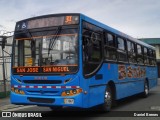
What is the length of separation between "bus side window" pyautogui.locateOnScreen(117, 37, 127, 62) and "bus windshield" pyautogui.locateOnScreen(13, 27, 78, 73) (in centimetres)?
367

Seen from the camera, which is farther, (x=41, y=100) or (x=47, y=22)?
(x=47, y=22)

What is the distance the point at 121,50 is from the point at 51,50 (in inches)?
170

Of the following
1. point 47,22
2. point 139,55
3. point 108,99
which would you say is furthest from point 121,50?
point 47,22

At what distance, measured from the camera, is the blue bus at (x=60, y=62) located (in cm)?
911

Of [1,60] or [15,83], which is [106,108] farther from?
[1,60]

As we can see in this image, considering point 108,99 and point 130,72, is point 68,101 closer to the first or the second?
point 108,99

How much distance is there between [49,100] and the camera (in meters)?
9.21

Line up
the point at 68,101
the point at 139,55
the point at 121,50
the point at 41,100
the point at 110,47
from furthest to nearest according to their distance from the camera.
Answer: the point at 139,55, the point at 121,50, the point at 110,47, the point at 41,100, the point at 68,101

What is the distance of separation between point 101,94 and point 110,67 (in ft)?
4.51

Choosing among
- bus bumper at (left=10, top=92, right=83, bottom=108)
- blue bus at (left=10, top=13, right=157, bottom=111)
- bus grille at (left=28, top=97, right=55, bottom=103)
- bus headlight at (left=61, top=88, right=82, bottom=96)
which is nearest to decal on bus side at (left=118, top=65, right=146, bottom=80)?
blue bus at (left=10, top=13, right=157, bottom=111)

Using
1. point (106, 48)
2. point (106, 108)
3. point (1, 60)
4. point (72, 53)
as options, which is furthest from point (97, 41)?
point (1, 60)

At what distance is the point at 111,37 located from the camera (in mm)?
11922

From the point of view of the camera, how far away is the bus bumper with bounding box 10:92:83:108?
8.92m

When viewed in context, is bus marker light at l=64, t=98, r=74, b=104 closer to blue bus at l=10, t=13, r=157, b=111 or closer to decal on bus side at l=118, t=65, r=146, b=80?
blue bus at l=10, t=13, r=157, b=111
